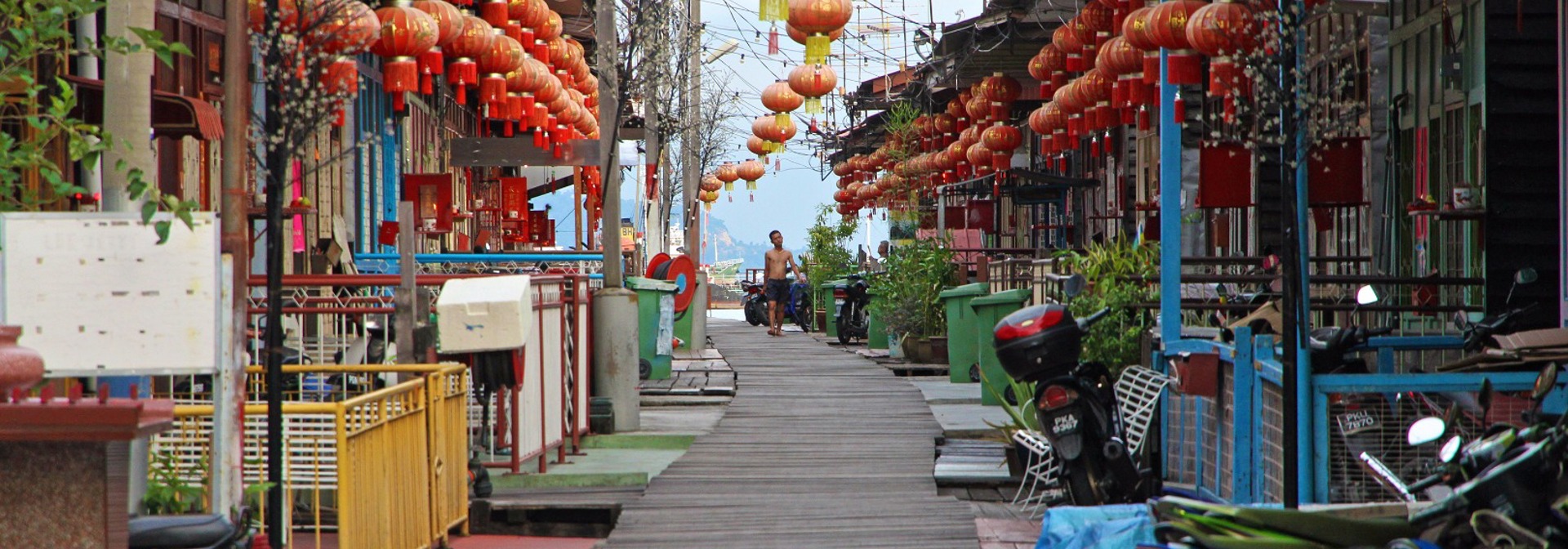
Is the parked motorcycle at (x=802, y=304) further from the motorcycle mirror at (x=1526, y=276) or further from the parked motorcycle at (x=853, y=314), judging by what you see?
the motorcycle mirror at (x=1526, y=276)

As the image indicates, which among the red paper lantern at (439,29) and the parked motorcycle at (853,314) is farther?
the parked motorcycle at (853,314)

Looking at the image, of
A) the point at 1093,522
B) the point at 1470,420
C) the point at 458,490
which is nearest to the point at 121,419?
the point at 1093,522

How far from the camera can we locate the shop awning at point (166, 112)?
9.31 m

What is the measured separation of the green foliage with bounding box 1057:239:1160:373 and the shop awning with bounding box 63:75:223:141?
16.6 feet

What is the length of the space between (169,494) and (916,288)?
1485cm

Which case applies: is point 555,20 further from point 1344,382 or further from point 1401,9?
point 1344,382

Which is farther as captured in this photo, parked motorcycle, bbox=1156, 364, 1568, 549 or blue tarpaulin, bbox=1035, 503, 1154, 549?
blue tarpaulin, bbox=1035, 503, 1154, 549

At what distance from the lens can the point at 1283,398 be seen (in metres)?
6.63

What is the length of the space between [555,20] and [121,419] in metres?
13.0

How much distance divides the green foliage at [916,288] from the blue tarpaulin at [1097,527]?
14.0 meters

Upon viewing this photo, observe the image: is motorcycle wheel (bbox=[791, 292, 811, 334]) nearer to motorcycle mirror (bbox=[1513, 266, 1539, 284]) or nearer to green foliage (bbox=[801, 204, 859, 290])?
green foliage (bbox=[801, 204, 859, 290])

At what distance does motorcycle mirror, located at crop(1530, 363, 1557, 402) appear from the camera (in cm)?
638

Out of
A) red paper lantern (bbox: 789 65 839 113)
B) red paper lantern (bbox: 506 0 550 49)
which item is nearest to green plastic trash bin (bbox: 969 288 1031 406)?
red paper lantern (bbox: 506 0 550 49)

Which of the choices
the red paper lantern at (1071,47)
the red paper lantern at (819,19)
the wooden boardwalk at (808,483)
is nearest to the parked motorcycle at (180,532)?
the wooden boardwalk at (808,483)
